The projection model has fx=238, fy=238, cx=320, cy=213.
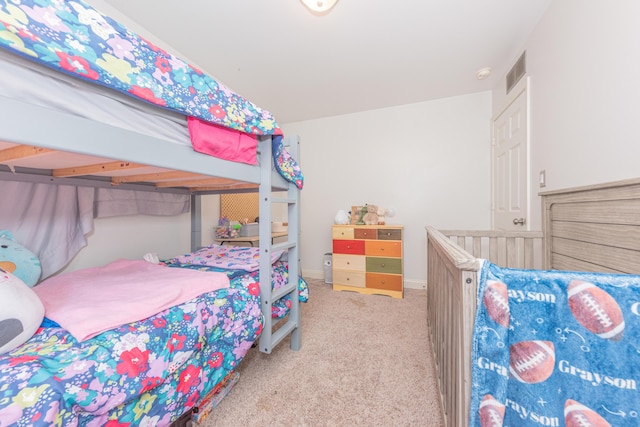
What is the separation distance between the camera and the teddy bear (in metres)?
3.02

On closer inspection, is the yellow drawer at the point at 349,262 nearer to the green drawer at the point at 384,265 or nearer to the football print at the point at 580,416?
the green drawer at the point at 384,265

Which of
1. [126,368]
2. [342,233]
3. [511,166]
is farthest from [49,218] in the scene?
[511,166]

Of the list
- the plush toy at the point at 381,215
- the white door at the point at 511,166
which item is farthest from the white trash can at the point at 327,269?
the white door at the point at 511,166

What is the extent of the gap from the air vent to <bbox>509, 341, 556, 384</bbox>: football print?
7.73 ft

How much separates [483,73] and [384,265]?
2.26m

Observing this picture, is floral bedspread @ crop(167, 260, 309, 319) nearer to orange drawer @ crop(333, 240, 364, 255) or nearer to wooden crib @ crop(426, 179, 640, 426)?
wooden crib @ crop(426, 179, 640, 426)

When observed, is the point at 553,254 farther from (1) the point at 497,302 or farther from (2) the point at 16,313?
(2) the point at 16,313

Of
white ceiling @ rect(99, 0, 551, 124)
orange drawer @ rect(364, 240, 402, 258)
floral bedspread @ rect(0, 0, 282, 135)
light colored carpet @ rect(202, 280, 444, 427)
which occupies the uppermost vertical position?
white ceiling @ rect(99, 0, 551, 124)

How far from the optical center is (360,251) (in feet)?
9.73

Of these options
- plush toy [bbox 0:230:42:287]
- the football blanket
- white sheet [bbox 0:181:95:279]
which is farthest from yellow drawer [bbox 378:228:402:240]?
plush toy [bbox 0:230:42:287]

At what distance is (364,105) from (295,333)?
2850mm

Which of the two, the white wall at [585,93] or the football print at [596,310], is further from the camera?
the white wall at [585,93]

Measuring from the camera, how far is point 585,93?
1.28 metres

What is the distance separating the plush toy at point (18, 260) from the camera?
1.21 meters
